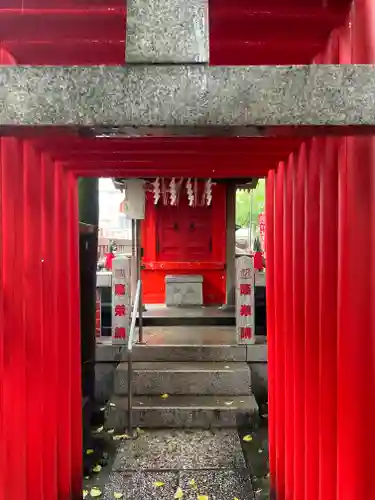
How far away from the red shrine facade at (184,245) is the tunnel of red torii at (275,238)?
767 cm

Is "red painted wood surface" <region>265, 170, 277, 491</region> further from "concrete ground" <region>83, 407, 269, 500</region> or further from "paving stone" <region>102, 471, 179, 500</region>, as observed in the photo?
"paving stone" <region>102, 471, 179, 500</region>

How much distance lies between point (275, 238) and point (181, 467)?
2859mm

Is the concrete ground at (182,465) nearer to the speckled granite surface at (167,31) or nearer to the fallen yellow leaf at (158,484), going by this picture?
the fallen yellow leaf at (158,484)

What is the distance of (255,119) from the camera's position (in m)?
1.45

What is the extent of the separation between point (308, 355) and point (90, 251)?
12.1ft

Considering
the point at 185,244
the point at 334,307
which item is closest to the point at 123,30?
the point at 334,307

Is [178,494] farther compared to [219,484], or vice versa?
[219,484]

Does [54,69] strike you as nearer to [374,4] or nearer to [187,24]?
[187,24]

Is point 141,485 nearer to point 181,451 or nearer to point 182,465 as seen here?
point 182,465

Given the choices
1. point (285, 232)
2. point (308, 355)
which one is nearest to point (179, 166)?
point (285, 232)

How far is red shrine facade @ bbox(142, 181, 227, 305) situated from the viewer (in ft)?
37.6

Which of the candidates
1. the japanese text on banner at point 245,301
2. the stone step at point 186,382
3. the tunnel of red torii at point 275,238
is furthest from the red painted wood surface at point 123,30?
the japanese text on banner at point 245,301

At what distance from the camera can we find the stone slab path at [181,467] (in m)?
4.58

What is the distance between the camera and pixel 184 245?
1163cm
